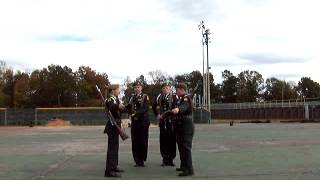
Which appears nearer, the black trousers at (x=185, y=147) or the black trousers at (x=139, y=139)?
the black trousers at (x=185, y=147)

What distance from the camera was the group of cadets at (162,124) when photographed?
1179cm

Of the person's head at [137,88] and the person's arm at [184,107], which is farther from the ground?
the person's head at [137,88]

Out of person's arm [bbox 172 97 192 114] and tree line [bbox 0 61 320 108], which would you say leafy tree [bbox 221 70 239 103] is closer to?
tree line [bbox 0 61 320 108]

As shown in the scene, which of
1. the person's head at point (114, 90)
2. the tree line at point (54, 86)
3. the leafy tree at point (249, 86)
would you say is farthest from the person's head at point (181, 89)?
the leafy tree at point (249, 86)

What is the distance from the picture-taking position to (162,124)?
1383 centimetres

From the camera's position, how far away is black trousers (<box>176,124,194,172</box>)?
11.6m

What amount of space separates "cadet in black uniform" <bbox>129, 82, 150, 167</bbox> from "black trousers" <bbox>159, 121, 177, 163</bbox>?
0.40 metres

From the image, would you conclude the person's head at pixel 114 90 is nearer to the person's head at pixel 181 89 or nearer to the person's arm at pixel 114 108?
the person's arm at pixel 114 108

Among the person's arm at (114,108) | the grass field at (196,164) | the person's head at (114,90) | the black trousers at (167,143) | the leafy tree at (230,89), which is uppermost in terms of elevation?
the leafy tree at (230,89)

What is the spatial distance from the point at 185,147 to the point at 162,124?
2167 millimetres

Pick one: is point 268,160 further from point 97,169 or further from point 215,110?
point 215,110

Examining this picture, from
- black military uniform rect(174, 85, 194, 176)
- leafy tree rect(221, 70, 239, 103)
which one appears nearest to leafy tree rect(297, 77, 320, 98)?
leafy tree rect(221, 70, 239, 103)

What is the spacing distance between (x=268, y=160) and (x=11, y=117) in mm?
52784

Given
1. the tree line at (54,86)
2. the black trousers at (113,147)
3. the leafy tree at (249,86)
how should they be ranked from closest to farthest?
1. the black trousers at (113,147)
2. the tree line at (54,86)
3. the leafy tree at (249,86)
